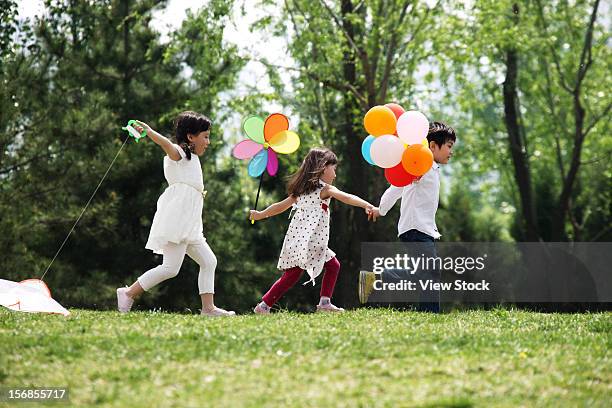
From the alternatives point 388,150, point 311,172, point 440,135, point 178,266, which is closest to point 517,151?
point 440,135

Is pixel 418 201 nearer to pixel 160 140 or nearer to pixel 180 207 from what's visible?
pixel 180 207

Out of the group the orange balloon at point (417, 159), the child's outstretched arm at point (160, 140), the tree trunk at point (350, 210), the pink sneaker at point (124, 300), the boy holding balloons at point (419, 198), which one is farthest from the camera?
the tree trunk at point (350, 210)

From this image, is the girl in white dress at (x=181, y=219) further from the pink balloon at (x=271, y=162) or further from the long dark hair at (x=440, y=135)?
the long dark hair at (x=440, y=135)

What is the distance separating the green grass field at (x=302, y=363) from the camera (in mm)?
4809

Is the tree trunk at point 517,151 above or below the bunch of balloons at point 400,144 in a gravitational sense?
above

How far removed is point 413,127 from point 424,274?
1.45m

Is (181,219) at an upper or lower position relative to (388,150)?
lower

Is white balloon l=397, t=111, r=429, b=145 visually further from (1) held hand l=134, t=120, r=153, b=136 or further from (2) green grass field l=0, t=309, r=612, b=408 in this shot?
(1) held hand l=134, t=120, r=153, b=136

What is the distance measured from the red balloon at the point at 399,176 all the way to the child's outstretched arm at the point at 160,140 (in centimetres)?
211

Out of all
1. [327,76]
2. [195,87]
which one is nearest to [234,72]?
[195,87]

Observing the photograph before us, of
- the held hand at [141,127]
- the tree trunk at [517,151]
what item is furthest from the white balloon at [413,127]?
the tree trunk at [517,151]

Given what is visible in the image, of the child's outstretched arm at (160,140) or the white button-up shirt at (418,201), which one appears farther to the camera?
the white button-up shirt at (418,201)

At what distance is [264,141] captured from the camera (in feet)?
27.7

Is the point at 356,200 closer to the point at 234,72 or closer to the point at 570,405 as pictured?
the point at 570,405
